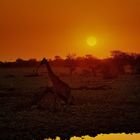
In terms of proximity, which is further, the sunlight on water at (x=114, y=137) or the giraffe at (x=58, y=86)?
the giraffe at (x=58, y=86)

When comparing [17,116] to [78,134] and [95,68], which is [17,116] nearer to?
[78,134]

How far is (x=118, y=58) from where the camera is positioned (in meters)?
102

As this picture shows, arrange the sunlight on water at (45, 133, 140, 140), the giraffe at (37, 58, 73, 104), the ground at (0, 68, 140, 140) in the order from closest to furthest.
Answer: the sunlight on water at (45, 133, 140, 140) < the ground at (0, 68, 140, 140) < the giraffe at (37, 58, 73, 104)

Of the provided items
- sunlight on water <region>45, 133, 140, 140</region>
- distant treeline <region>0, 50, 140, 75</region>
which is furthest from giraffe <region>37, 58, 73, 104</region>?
distant treeline <region>0, 50, 140, 75</region>

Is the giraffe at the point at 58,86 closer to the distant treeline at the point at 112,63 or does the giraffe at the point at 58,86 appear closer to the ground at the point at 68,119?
the ground at the point at 68,119

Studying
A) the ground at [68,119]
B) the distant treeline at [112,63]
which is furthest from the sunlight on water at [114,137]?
the distant treeline at [112,63]

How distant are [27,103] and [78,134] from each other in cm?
978

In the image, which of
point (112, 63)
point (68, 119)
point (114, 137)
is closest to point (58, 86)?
point (68, 119)

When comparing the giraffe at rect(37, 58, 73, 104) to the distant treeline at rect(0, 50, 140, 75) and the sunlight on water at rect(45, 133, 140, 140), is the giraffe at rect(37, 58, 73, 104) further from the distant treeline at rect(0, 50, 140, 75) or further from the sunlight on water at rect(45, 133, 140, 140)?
the distant treeline at rect(0, 50, 140, 75)

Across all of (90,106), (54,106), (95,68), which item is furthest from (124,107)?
(95,68)

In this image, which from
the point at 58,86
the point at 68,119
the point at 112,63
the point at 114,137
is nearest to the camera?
the point at 114,137

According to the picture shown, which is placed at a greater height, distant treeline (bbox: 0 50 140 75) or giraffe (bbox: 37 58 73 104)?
distant treeline (bbox: 0 50 140 75)

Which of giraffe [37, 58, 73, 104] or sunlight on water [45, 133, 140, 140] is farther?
giraffe [37, 58, 73, 104]

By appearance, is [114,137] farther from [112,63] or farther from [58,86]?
[112,63]
